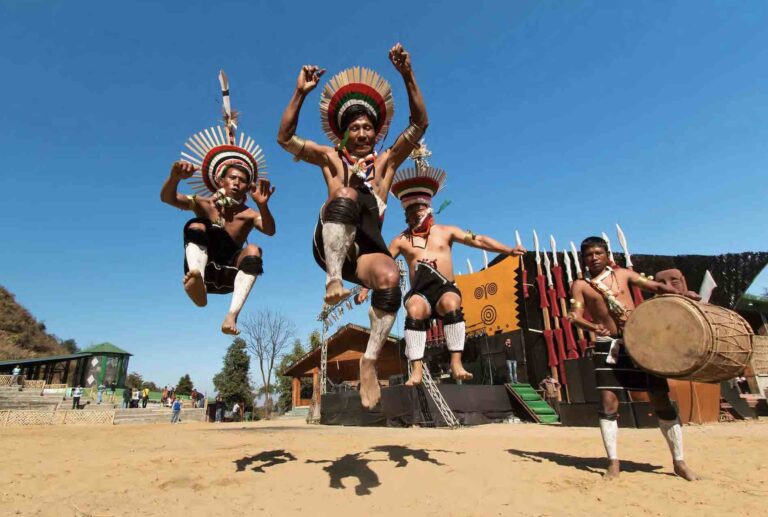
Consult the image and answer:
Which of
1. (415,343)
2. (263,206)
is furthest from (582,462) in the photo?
(263,206)

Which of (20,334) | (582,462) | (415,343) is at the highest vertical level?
(20,334)

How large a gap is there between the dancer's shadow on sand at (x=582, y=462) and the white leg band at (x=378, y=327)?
3.36m

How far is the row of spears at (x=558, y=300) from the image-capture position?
53.7 feet

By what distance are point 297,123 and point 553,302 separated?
52.9 ft

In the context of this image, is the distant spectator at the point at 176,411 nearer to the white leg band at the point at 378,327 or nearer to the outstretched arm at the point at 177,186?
the outstretched arm at the point at 177,186

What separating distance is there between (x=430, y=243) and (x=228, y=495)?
336 centimetres

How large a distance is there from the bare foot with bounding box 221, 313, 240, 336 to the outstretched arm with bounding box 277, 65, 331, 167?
65.5 inches

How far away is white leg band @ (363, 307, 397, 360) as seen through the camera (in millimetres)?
3221

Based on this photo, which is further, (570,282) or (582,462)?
(570,282)

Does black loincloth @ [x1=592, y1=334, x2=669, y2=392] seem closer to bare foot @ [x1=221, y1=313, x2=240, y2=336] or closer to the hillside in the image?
bare foot @ [x1=221, y1=313, x2=240, y2=336]

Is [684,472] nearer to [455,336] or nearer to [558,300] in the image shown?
[455,336]

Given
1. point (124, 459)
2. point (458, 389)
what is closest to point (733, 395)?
point (458, 389)

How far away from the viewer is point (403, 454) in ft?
19.7

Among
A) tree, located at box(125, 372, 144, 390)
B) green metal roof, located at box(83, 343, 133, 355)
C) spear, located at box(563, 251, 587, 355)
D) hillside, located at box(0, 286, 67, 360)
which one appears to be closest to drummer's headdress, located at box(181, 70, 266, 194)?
spear, located at box(563, 251, 587, 355)
